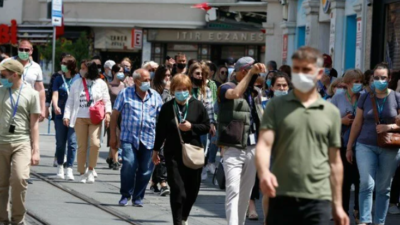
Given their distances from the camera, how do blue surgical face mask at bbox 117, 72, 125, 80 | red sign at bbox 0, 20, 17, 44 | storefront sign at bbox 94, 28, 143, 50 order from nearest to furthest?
blue surgical face mask at bbox 117, 72, 125, 80 < storefront sign at bbox 94, 28, 143, 50 < red sign at bbox 0, 20, 17, 44

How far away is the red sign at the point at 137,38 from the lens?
143 feet

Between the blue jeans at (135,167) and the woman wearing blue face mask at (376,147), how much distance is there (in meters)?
2.79

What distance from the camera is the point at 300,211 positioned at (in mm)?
7227

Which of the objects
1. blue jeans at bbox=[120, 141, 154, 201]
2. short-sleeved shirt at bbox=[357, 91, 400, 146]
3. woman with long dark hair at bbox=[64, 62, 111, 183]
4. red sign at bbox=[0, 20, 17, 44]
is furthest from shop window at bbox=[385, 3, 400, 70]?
red sign at bbox=[0, 20, 17, 44]

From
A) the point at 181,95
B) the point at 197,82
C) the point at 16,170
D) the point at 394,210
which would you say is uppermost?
the point at 197,82

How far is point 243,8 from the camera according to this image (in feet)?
136

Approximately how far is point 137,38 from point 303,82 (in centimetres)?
3683

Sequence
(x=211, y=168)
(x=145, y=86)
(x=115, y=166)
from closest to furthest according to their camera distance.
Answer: (x=145, y=86), (x=211, y=168), (x=115, y=166)

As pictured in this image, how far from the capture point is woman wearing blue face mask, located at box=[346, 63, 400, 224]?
38.3ft

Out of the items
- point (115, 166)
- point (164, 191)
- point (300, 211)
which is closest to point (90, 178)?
point (164, 191)

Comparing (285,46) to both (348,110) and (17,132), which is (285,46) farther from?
(17,132)

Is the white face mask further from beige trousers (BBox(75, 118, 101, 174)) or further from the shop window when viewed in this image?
the shop window

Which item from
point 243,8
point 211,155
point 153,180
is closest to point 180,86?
point 153,180

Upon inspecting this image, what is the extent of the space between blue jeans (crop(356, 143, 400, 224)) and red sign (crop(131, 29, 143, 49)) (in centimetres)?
3215
